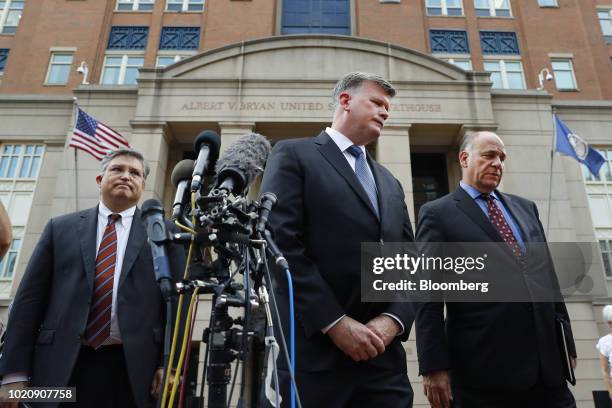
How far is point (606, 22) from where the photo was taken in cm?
2431

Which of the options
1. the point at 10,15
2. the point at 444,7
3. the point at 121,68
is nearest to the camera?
the point at 121,68

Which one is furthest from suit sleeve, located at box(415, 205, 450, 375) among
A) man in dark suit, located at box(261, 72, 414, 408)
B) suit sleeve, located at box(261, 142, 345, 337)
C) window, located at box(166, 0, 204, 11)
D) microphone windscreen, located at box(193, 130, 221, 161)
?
window, located at box(166, 0, 204, 11)

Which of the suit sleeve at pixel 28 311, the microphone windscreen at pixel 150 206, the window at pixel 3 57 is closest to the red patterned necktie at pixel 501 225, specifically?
the microphone windscreen at pixel 150 206

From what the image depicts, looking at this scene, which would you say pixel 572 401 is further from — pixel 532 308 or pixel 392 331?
pixel 392 331

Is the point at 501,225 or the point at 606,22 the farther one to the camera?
the point at 606,22

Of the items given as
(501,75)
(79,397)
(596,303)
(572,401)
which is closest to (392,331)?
(572,401)

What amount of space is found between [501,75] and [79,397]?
24021 millimetres

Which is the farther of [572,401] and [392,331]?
[572,401]

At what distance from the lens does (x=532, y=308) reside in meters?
3.26

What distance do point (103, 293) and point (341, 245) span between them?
196 cm

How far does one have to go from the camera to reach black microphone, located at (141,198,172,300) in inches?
77.9

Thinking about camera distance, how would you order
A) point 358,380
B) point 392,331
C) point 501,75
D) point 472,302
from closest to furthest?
point 358,380, point 392,331, point 472,302, point 501,75

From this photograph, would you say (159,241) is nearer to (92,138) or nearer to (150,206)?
(150,206)

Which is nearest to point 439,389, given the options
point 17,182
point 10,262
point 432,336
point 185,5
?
point 432,336
